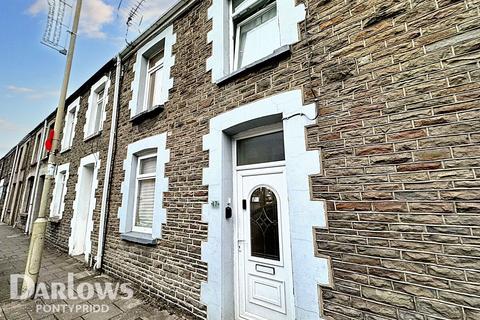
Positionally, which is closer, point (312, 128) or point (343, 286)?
point (343, 286)

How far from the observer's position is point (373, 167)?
2.01 m

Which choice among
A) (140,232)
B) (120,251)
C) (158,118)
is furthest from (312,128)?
(120,251)

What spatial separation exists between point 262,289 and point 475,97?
9.37 ft

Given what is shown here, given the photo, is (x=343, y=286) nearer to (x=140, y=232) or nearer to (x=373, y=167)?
(x=373, y=167)

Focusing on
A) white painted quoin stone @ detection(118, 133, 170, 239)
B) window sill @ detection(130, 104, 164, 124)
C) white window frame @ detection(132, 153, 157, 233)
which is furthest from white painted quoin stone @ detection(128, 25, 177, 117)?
white window frame @ detection(132, 153, 157, 233)

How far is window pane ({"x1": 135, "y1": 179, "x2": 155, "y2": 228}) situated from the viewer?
15.0 ft

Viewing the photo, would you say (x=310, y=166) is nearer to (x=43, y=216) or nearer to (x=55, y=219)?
(x=43, y=216)

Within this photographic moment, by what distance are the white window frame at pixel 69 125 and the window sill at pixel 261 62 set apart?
7.76m

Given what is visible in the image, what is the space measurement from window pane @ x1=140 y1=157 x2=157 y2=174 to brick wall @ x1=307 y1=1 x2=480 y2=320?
3567mm

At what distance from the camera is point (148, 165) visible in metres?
4.86

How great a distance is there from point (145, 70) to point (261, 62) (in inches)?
151

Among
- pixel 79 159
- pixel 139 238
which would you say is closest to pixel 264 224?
pixel 139 238

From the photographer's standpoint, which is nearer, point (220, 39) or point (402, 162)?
point (402, 162)

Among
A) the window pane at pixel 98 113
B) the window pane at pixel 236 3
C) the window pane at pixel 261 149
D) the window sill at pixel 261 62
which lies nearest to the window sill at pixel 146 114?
the window sill at pixel 261 62
